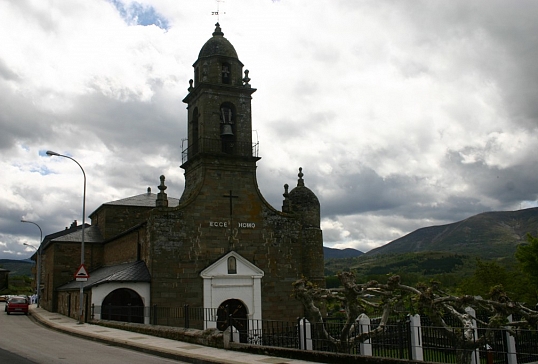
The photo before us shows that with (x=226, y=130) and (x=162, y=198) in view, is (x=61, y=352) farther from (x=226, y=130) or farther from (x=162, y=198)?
(x=226, y=130)

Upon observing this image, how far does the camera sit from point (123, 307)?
2547 cm

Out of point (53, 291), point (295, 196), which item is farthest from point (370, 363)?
point (53, 291)

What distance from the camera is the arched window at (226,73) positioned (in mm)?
31656

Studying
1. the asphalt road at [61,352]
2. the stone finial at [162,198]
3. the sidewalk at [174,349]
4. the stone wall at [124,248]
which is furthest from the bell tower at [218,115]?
the asphalt road at [61,352]

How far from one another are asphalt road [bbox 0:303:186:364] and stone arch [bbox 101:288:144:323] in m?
5.08

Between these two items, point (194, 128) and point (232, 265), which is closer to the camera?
point (232, 265)

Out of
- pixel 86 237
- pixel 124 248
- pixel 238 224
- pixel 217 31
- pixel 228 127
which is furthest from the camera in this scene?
pixel 86 237

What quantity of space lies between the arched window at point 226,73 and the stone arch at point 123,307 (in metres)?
13.8

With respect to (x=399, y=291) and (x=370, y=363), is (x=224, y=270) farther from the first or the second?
(x=370, y=363)

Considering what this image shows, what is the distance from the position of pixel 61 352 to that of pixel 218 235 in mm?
14156

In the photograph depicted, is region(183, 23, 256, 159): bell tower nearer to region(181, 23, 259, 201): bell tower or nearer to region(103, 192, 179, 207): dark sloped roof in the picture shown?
region(181, 23, 259, 201): bell tower

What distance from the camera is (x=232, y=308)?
29000mm

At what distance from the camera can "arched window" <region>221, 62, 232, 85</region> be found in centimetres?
3166

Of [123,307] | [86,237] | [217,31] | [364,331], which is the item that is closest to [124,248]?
[123,307]
